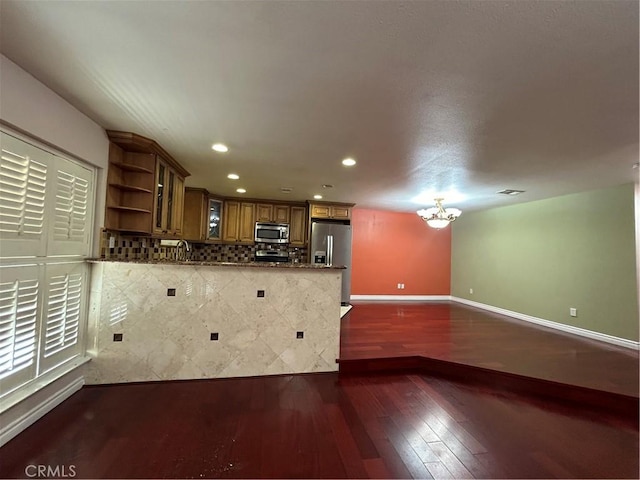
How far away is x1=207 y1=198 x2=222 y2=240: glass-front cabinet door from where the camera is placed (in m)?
5.52

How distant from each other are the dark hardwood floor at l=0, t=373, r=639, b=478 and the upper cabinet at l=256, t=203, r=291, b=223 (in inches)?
145

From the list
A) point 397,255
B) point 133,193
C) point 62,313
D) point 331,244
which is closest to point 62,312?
point 62,313

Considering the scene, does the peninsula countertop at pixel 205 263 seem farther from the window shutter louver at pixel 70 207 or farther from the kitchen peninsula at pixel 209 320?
the window shutter louver at pixel 70 207

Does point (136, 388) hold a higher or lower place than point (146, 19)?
lower

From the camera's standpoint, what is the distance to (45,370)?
210cm

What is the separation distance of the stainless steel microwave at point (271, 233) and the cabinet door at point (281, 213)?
4.2 inches

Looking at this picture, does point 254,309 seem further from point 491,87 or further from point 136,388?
point 491,87

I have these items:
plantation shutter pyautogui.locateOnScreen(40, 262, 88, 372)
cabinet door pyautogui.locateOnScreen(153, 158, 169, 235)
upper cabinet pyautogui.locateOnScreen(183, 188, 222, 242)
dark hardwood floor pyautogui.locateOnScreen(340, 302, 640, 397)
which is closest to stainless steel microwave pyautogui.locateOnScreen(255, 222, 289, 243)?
upper cabinet pyautogui.locateOnScreen(183, 188, 222, 242)

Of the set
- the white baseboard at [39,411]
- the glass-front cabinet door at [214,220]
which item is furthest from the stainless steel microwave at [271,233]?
the white baseboard at [39,411]

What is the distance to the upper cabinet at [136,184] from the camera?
2.75 meters

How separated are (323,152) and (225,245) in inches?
144

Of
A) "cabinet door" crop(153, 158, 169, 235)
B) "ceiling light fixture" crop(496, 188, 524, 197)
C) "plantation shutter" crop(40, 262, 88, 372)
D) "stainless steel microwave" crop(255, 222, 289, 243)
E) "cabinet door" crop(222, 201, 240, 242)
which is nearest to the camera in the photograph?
"plantation shutter" crop(40, 262, 88, 372)

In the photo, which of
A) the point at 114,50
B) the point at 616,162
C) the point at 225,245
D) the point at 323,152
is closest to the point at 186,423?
the point at 114,50

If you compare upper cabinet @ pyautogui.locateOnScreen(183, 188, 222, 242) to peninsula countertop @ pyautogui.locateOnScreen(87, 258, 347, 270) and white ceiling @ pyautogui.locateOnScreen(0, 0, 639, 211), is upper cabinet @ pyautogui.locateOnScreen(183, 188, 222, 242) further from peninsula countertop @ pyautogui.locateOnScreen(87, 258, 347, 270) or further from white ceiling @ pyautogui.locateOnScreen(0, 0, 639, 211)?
peninsula countertop @ pyautogui.locateOnScreen(87, 258, 347, 270)
